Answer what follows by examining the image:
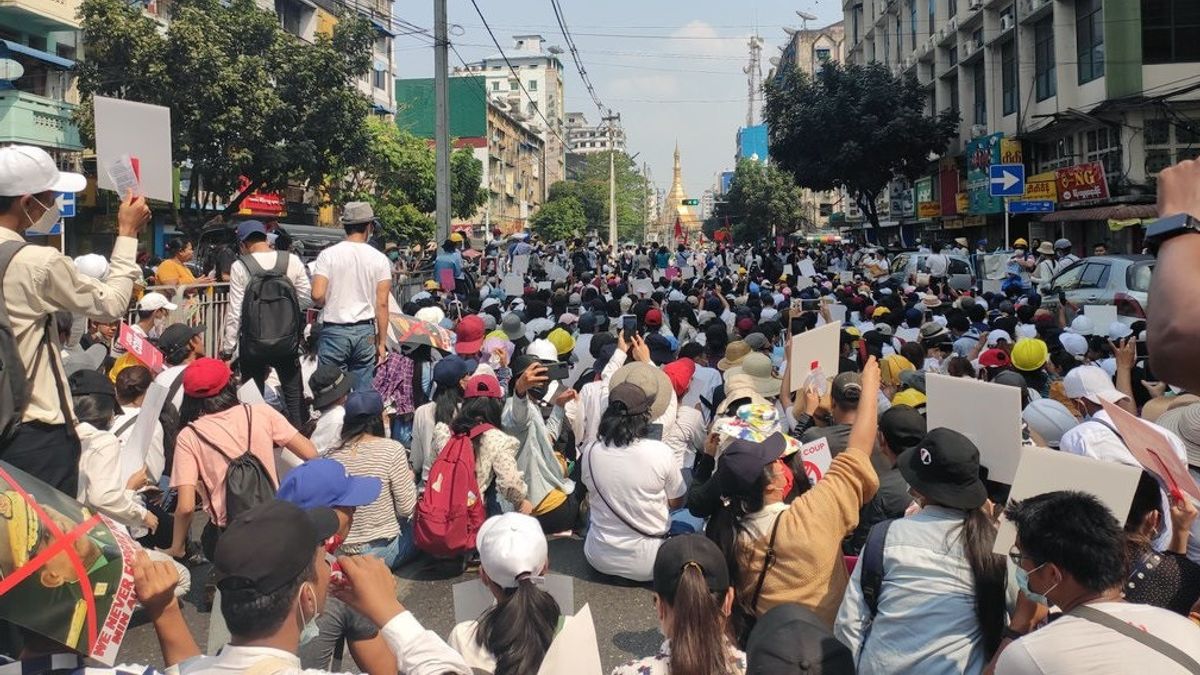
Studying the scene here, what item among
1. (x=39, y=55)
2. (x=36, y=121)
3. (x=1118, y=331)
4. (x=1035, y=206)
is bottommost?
(x=1118, y=331)

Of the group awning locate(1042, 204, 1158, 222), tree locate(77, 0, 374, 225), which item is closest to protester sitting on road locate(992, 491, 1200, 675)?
awning locate(1042, 204, 1158, 222)

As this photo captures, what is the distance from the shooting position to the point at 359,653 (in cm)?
329

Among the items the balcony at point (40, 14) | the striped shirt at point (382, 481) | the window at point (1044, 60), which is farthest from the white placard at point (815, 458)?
the window at point (1044, 60)

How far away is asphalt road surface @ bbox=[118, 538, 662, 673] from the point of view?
175 inches

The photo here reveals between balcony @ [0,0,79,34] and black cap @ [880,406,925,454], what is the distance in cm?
2194

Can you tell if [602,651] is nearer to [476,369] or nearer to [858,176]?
[476,369]

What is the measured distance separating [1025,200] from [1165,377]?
2493cm

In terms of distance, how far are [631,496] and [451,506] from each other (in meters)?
1.07

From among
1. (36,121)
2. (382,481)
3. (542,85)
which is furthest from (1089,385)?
(542,85)

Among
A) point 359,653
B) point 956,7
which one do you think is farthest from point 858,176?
point 359,653

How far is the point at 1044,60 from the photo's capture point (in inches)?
1028

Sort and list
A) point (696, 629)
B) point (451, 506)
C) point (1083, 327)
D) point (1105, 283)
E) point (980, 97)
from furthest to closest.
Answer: point (980, 97) < point (1105, 283) < point (1083, 327) < point (451, 506) < point (696, 629)

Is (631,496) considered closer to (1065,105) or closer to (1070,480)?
(1070,480)

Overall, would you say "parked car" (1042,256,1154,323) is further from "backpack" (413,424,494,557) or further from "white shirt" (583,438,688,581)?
"backpack" (413,424,494,557)
